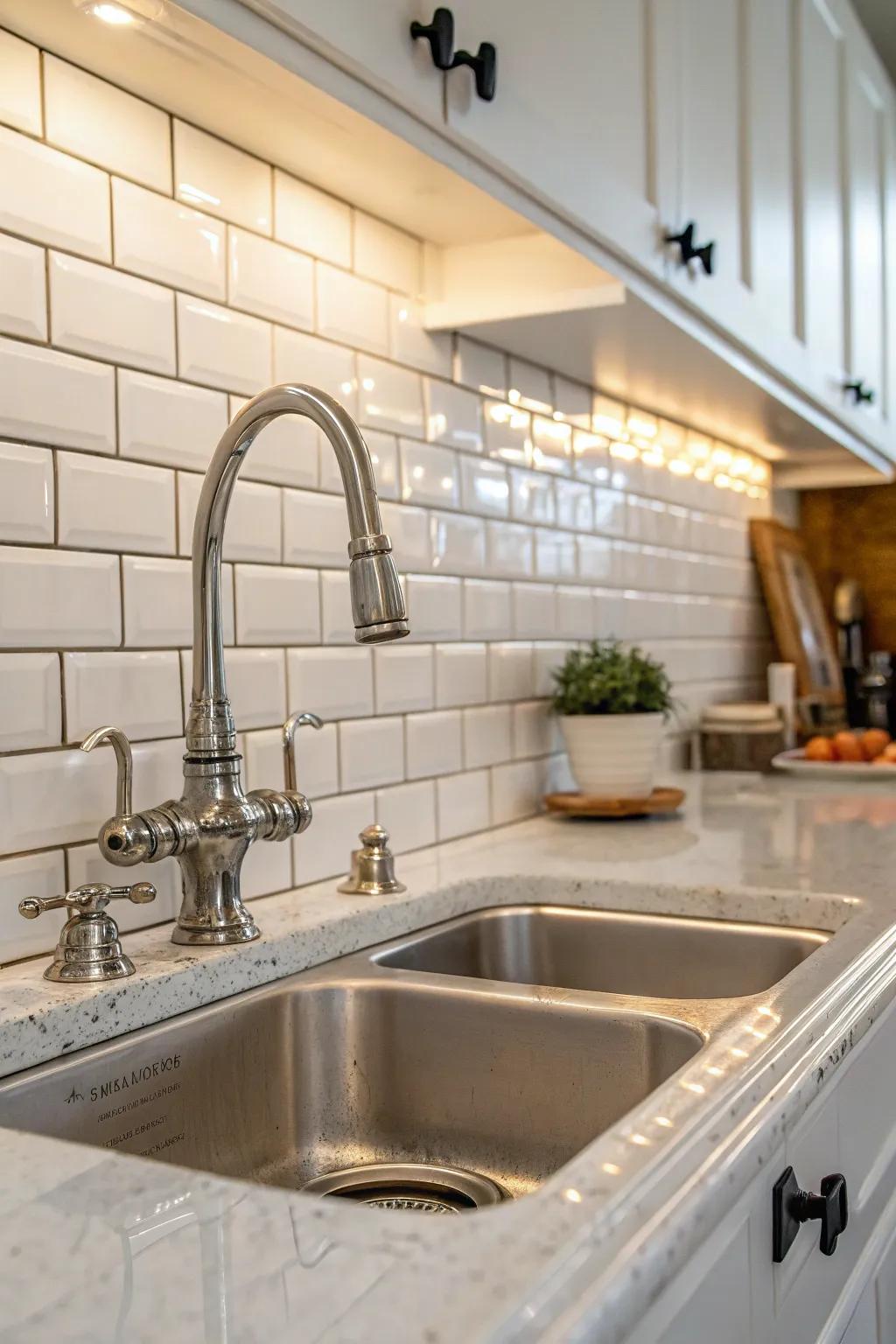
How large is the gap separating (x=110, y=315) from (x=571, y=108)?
0.51 metres

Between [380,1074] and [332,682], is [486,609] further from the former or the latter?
[380,1074]

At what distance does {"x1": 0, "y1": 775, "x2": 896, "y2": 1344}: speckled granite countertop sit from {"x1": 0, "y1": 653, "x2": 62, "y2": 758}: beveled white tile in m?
0.17

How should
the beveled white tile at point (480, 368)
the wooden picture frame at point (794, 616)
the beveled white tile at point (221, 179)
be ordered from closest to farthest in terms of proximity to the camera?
the beveled white tile at point (221, 179) → the beveled white tile at point (480, 368) → the wooden picture frame at point (794, 616)

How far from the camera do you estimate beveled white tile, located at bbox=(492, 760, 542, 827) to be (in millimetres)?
1642

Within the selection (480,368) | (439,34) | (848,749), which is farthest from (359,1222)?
(848,749)

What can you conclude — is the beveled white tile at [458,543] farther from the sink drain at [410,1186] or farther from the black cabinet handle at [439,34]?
the sink drain at [410,1186]

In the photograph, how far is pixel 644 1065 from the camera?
0.90 metres

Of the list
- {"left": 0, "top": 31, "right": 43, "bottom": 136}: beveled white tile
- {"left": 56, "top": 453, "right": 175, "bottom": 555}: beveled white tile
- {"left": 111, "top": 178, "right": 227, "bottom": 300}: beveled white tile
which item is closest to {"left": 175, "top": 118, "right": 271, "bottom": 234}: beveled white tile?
{"left": 111, "top": 178, "right": 227, "bottom": 300}: beveled white tile

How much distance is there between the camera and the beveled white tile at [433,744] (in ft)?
4.77

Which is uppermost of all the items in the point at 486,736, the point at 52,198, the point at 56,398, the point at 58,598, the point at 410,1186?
the point at 52,198

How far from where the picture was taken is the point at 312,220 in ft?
4.19

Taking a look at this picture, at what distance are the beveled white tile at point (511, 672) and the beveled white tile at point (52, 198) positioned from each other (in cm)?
77

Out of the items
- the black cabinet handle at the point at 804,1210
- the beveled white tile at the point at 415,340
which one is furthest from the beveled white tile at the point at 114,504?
the black cabinet handle at the point at 804,1210

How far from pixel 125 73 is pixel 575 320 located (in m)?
0.64
